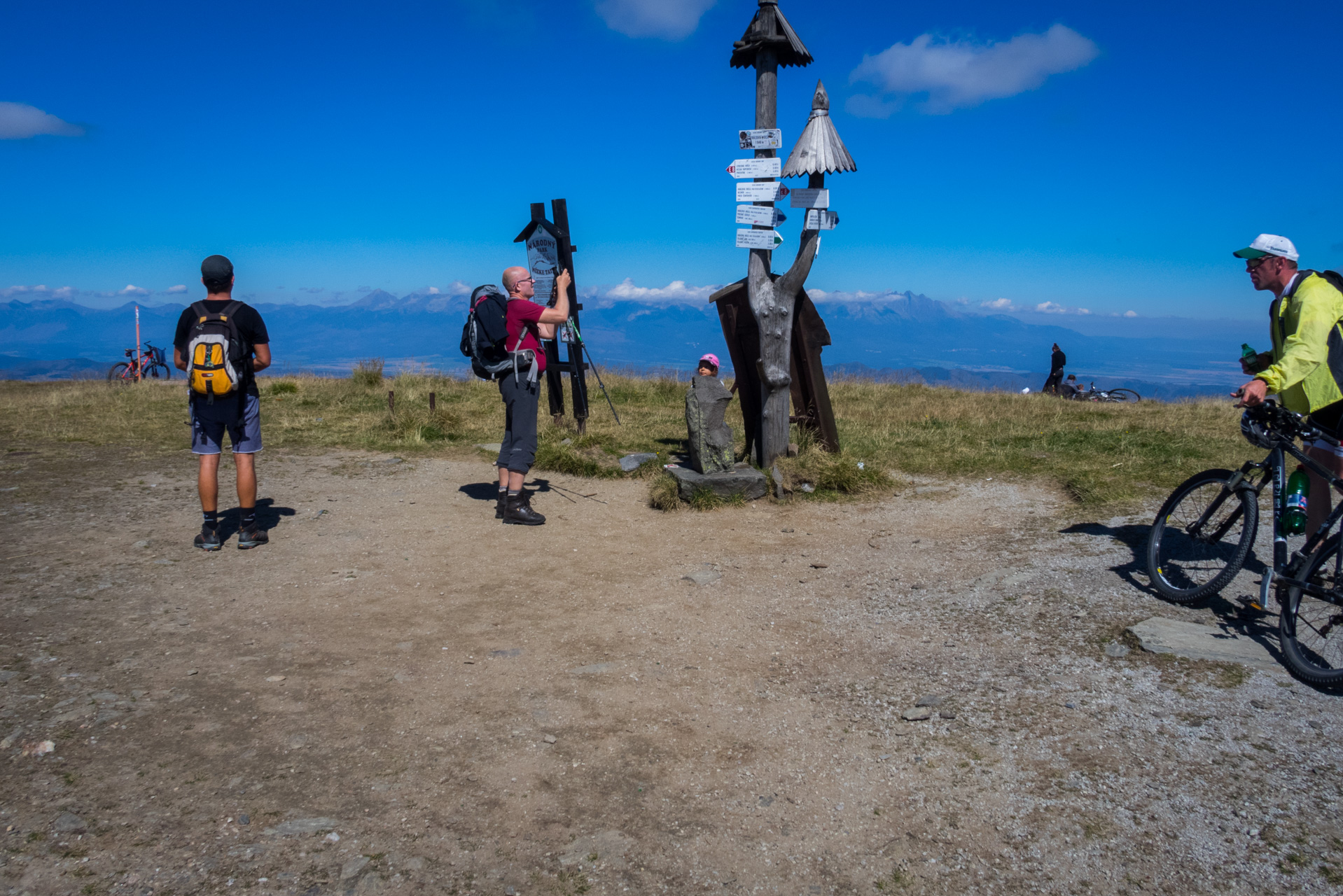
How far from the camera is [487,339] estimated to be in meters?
6.57

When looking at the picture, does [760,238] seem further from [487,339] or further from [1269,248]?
[1269,248]

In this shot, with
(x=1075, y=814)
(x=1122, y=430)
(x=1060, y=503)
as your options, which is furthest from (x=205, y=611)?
(x=1122, y=430)

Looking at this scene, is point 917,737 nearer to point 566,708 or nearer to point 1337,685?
point 566,708

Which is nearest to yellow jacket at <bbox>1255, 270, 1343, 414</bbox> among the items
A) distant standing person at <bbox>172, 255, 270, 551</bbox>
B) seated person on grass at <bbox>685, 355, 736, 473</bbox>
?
seated person on grass at <bbox>685, 355, 736, 473</bbox>

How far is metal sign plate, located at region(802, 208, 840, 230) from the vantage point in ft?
24.8

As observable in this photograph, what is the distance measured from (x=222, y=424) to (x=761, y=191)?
Answer: 5.18 metres

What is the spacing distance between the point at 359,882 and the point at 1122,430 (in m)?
11.6

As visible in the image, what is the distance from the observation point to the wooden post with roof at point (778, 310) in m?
7.50

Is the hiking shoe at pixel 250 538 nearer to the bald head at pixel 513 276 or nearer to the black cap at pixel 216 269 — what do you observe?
the black cap at pixel 216 269

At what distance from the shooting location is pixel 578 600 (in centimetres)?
500

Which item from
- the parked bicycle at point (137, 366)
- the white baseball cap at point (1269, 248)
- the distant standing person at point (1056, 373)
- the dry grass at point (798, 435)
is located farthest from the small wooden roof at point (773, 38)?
the distant standing person at point (1056, 373)

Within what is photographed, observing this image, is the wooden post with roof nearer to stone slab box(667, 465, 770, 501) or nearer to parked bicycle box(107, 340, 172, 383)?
stone slab box(667, 465, 770, 501)

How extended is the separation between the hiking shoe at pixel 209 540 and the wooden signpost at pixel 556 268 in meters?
5.19

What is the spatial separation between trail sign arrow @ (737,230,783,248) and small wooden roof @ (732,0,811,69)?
5.57 feet
